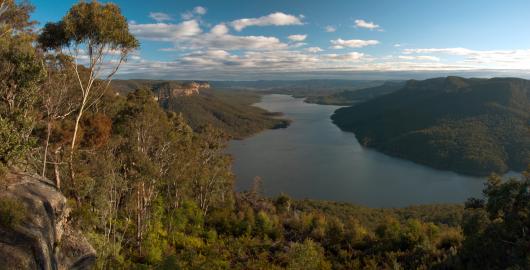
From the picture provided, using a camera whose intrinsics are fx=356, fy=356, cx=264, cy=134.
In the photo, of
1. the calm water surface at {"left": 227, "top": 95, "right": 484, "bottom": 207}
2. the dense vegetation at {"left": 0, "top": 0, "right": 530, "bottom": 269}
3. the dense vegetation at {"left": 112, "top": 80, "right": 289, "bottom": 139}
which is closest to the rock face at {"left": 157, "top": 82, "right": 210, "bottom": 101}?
the dense vegetation at {"left": 112, "top": 80, "right": 289, "bottom": 139}

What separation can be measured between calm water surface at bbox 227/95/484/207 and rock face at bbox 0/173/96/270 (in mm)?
61254

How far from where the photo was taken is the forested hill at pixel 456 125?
315ft

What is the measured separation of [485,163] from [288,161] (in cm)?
5045

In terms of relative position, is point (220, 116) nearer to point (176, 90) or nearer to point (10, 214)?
point (176, 90)

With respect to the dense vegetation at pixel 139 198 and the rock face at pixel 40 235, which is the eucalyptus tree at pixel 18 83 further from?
the rock face at pixel 40 235

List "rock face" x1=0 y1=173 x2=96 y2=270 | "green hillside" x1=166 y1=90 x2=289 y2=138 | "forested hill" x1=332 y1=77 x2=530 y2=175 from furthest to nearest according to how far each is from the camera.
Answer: "green hillside" x1=166 y1=90 x2=289 y2=138 → "forested hill" x1=332 y1=77 x2=530 y2=175 → "rock face" x1=0 y1=173 x2=96 y2=270

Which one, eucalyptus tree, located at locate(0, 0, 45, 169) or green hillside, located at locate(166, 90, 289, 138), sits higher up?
eucalyptus tree, located at locate(0, 0, 45, 169)

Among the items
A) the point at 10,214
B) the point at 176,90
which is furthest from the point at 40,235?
the point at 176,90

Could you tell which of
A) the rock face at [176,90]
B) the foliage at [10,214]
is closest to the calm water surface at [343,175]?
the rock face at [176,90]

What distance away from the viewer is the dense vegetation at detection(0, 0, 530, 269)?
27.9 feet

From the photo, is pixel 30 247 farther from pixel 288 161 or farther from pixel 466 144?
pixel 466 144

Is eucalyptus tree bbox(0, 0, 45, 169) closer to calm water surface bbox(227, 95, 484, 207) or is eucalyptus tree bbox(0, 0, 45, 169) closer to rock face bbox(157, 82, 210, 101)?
calm water surface bbox(227, 95, 484, 207)

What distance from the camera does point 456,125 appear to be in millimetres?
119188

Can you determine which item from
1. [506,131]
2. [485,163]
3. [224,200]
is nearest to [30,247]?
[224,200]
